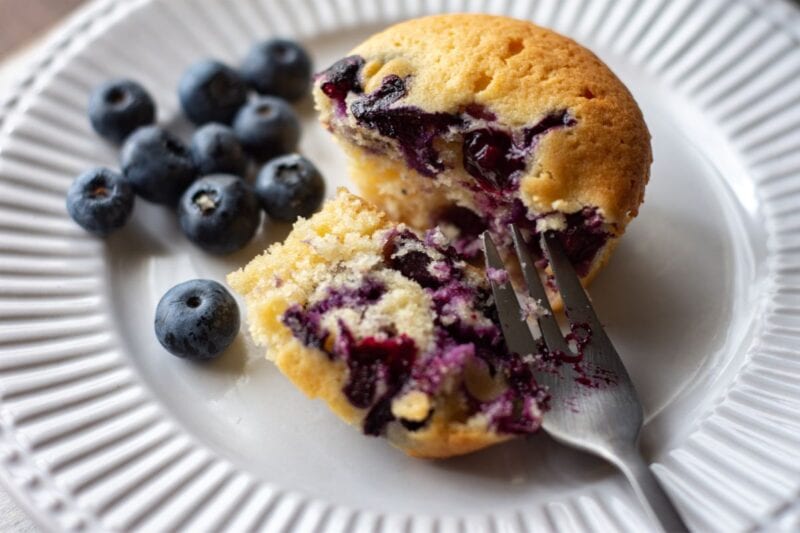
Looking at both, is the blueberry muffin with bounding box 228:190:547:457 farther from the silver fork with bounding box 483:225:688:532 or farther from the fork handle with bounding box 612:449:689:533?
the fork handle with bounding box 612:449:689:533

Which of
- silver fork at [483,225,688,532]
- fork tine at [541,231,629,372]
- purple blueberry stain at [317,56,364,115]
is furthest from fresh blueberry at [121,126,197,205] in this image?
fork tine at [541,231,629,372]

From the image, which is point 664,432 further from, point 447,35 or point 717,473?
point 447,35

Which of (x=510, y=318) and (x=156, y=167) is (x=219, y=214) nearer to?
(x=156, y=167)

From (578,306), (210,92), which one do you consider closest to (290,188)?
(210,92)

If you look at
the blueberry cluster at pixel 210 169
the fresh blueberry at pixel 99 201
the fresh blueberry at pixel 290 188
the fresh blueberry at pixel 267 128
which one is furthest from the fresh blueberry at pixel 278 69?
the fresh blueberry at pixel 99 201

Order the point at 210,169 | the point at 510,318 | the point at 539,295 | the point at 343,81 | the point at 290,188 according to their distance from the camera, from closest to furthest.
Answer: the point at 510,318, the point at 539,295, the point at 343,81, the point at 290,188, the point at 210,169

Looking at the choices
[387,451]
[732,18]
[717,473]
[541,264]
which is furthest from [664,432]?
[732,18]
